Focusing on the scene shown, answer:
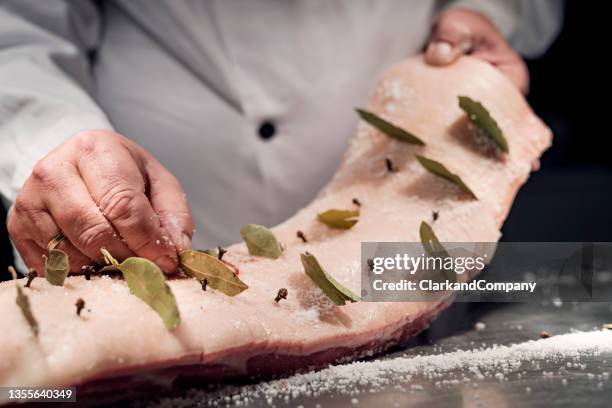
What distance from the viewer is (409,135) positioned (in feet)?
4.27

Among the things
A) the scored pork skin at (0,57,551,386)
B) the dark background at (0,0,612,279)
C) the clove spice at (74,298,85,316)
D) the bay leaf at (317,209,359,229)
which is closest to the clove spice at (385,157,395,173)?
the scored pork skin at (0,57,551,386)

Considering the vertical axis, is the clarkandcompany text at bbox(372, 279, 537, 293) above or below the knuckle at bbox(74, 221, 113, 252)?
below

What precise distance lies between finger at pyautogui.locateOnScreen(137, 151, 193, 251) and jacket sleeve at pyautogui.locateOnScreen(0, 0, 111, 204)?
23 cm

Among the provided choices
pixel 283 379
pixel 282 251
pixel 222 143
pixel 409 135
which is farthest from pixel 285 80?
pixel 283 379

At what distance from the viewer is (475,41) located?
1542 mm

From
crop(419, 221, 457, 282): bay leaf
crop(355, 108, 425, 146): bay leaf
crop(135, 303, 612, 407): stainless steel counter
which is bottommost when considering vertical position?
crop(135, 303, 612, 407): stainless steel counter

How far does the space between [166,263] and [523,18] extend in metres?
1.26

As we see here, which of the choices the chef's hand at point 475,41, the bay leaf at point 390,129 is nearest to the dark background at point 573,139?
the chef's hand at point 475,41

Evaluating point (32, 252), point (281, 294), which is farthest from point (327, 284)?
point (32, 252)

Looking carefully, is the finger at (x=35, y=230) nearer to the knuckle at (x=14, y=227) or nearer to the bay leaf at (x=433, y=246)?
the knuckle at (x=14, y=227)

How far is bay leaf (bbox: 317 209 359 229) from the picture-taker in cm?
115

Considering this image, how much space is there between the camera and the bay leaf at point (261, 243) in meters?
1.07

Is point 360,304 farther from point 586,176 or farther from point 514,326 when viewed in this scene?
point 586,176

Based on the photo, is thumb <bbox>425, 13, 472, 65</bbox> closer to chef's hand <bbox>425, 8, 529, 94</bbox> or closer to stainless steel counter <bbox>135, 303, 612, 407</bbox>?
chef's hand <bbox>425, 8, 529, 94</bbox>
